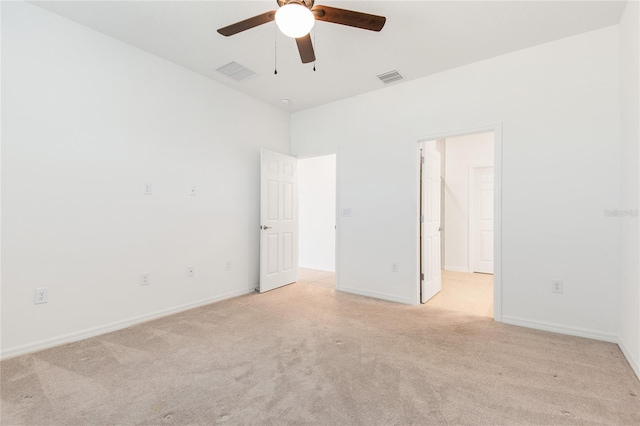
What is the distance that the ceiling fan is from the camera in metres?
1.73

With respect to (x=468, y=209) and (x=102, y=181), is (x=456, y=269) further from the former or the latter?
(x=102, y=181)

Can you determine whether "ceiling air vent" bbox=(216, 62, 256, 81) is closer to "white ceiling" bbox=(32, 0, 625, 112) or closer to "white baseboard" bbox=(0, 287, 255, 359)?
"white ceiling" bbox=(32, 0, 625, 112)

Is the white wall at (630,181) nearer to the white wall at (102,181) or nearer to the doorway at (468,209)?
the doorway at (468,209)

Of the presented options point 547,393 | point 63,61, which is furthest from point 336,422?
point 63,61

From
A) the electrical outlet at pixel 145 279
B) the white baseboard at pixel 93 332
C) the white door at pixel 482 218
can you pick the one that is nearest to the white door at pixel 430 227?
the white door at pixel 482 218

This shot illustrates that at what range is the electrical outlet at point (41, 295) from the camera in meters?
2.39

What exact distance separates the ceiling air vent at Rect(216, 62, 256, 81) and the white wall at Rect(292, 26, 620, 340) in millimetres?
1788

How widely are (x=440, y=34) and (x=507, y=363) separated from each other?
284 centimetres

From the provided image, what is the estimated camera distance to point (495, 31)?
2654mm

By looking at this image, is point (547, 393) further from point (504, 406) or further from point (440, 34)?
point (440, 34)

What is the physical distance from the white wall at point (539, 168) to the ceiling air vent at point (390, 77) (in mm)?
178

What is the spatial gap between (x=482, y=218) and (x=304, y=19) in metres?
5.13

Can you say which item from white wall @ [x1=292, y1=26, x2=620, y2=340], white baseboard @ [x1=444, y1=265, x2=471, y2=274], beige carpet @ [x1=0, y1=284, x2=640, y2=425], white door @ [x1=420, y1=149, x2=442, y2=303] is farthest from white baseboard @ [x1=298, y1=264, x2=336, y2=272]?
beige carpet @ [x1=0, y1=284, x2=640, y2=425]

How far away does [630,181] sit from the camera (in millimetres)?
2250
